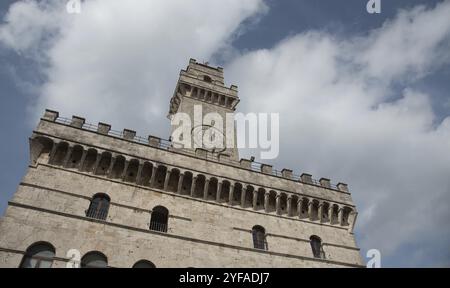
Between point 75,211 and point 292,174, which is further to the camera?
point 292,174

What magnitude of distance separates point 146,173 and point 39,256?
6.31 meters

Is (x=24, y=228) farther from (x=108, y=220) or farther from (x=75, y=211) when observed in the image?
(x=108, y=220)

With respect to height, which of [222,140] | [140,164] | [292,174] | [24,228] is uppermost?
[222,140]

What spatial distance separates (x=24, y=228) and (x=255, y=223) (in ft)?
→ 36.2

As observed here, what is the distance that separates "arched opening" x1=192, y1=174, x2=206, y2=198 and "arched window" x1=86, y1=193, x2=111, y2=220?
182 inches

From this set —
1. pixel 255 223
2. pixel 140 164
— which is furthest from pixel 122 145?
pixel 255 223

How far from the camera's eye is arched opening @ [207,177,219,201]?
19438 millimetres

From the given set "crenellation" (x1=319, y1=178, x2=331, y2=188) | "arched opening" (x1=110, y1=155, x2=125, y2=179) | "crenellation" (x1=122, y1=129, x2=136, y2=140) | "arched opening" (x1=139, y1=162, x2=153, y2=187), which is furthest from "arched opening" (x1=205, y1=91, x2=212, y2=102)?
"arched opening" (x1=110, y1=155, x2=125, y2=179)

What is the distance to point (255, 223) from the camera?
19172 millimetres

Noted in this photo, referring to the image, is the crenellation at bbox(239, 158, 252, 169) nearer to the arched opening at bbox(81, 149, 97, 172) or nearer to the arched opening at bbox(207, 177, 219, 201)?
the arched opening at bbox(207, 177, 219, 201)

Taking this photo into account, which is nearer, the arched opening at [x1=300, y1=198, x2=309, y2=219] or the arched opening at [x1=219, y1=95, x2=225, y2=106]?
the arched opening at [x1=300, y1=198, x2=309, y2=219]

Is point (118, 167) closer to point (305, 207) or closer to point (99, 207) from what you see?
point (99, 207)
